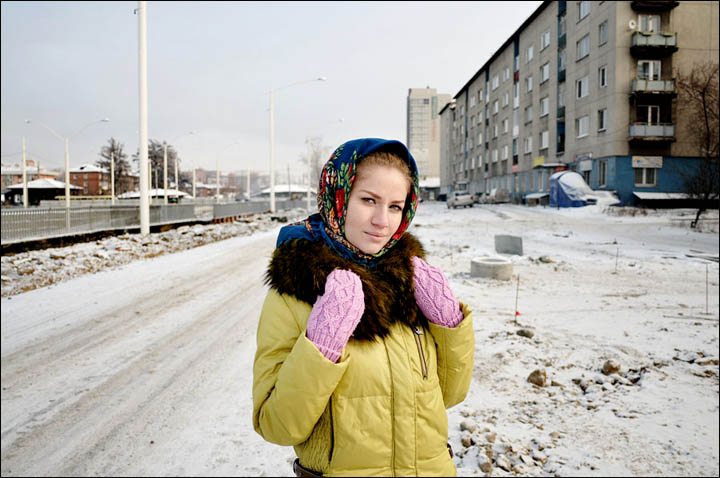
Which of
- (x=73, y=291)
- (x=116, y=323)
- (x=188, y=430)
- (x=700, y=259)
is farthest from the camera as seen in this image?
(x=700, y=259)

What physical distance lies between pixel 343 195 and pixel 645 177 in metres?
39.4

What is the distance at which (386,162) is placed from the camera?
1.29 m

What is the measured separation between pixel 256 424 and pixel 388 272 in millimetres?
563

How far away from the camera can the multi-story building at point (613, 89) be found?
110 ft

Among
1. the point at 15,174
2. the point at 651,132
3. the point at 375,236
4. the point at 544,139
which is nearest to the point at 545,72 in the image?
the point at 544,139

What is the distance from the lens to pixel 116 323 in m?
8.80

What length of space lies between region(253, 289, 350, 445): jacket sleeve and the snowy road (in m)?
3.94

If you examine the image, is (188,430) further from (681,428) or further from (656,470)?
(681,428)

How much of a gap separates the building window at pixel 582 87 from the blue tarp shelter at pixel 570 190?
778cm

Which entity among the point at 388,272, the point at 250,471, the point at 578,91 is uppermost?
the point at 578,91

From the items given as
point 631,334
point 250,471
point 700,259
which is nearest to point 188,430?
point 250,471

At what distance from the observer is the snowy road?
4805 millimetres

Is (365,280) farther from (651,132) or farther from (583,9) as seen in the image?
(583,9)

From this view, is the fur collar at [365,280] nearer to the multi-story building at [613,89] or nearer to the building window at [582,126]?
the multi-story building at [613,89]
